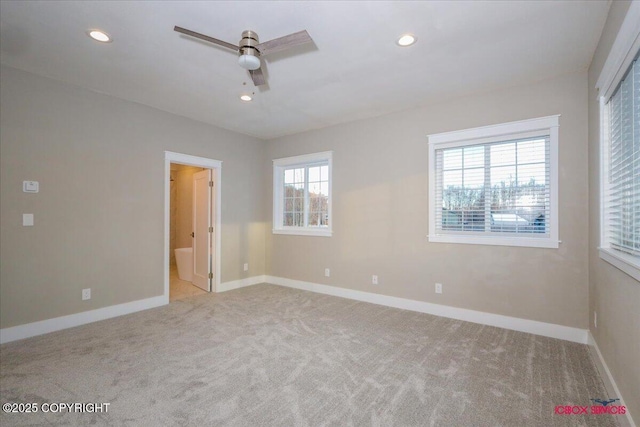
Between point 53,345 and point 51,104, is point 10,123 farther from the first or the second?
point 53,345

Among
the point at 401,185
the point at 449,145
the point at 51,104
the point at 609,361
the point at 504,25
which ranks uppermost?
the point at 504,25

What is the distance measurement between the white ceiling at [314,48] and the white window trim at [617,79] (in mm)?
443

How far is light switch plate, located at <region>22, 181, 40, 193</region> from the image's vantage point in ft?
10.5

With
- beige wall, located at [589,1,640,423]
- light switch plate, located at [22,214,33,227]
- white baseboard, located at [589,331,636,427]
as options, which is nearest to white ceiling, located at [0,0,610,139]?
beige wall, located at [589,1,640,423]

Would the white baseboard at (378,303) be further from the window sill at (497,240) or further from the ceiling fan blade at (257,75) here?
the ceiling fan blade at (257,75)

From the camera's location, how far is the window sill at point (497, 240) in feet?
10.6

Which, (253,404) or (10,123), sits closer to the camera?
(253,404)

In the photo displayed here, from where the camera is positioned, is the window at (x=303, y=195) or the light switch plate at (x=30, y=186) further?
the window at (x=303, y=195)

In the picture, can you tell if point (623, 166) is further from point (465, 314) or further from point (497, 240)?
point (465, 314)

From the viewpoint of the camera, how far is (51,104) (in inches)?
134

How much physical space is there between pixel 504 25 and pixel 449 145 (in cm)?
164

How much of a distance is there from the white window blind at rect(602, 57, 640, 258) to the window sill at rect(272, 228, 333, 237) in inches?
134

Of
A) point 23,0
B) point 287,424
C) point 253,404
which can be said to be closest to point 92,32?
point 23,0

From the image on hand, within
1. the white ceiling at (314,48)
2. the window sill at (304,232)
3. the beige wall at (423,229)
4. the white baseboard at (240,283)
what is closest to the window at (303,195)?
the window sill at (304,232)
